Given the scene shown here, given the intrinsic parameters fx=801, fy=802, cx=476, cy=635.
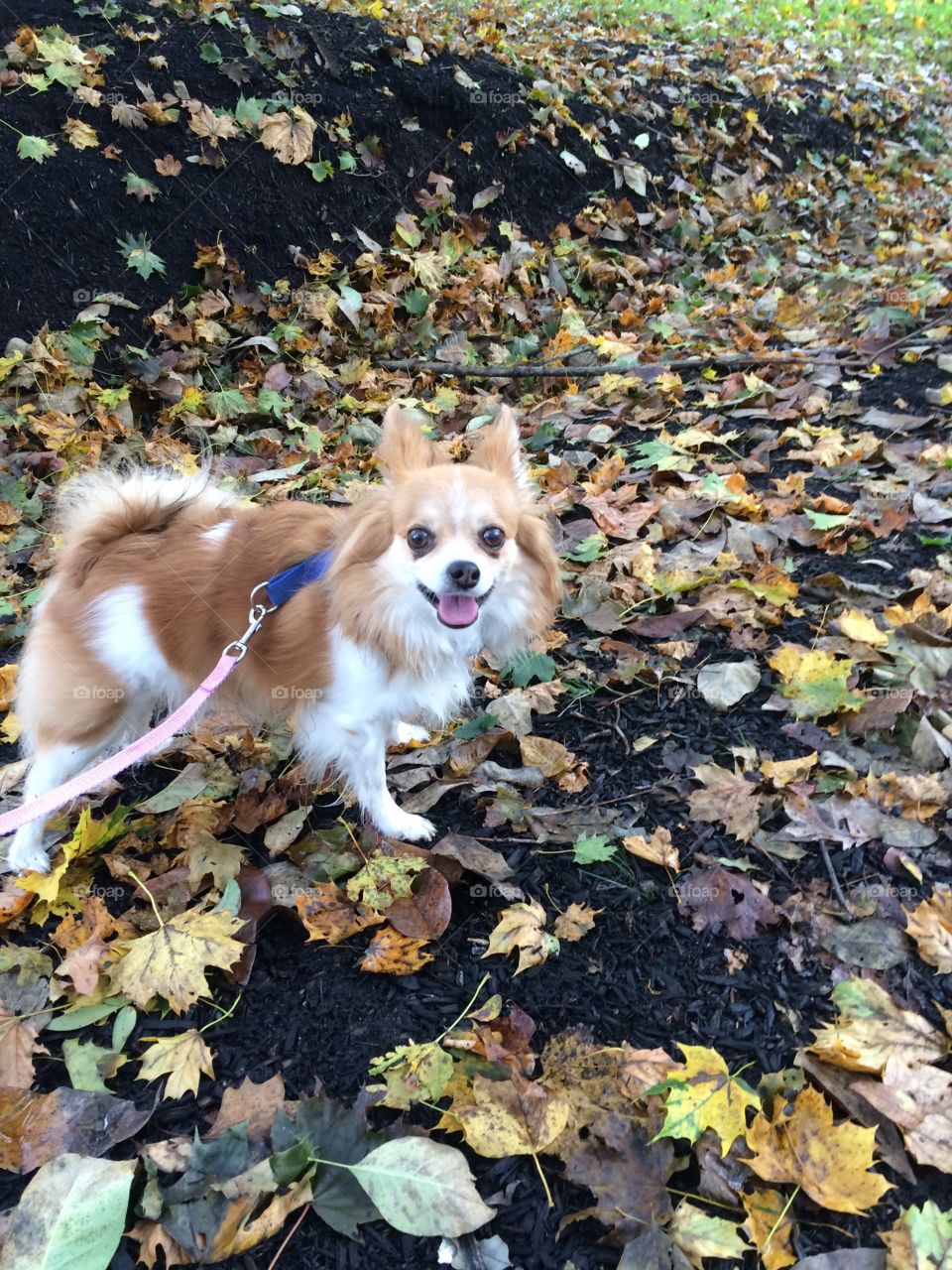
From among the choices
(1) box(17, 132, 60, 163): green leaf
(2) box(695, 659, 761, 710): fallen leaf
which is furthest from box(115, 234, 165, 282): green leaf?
(2) box(695, 659, 761, 710): fallen leaf

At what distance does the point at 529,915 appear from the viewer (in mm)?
2273

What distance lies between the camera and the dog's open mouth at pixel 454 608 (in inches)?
99.2

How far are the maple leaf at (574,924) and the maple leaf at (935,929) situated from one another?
0.80m

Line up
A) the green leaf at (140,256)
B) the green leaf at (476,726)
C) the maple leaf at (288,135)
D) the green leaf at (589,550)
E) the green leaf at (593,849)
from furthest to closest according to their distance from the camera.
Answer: the maple leaf at (288,135), the green leaf at (140,256), the green leaf at (589,550), the green leaf at (476,726), the green leaf at (593,849)

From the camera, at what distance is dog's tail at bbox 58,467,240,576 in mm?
2805

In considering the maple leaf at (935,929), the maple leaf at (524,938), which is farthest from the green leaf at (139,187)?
the maple leaf at (935,929)

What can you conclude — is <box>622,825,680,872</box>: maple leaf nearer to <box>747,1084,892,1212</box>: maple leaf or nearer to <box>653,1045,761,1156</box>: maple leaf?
<box>653,1045,761,1156</box>: maple leaf

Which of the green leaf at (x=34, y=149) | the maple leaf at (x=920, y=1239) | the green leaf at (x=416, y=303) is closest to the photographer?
the maple leaf at (x=920, y=1239)

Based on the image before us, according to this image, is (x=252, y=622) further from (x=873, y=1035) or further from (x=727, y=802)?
(x=873, y=1035)

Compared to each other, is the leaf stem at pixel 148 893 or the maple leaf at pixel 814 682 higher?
the maple leaf at pixel 814 682

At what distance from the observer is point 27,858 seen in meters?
2.72

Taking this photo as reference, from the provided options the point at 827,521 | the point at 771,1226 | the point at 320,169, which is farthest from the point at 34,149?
the point at 771,1226

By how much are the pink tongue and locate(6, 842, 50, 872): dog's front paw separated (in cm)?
159

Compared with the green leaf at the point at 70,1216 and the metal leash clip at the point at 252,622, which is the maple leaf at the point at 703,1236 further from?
the metal leash clip at the point at 252,622
